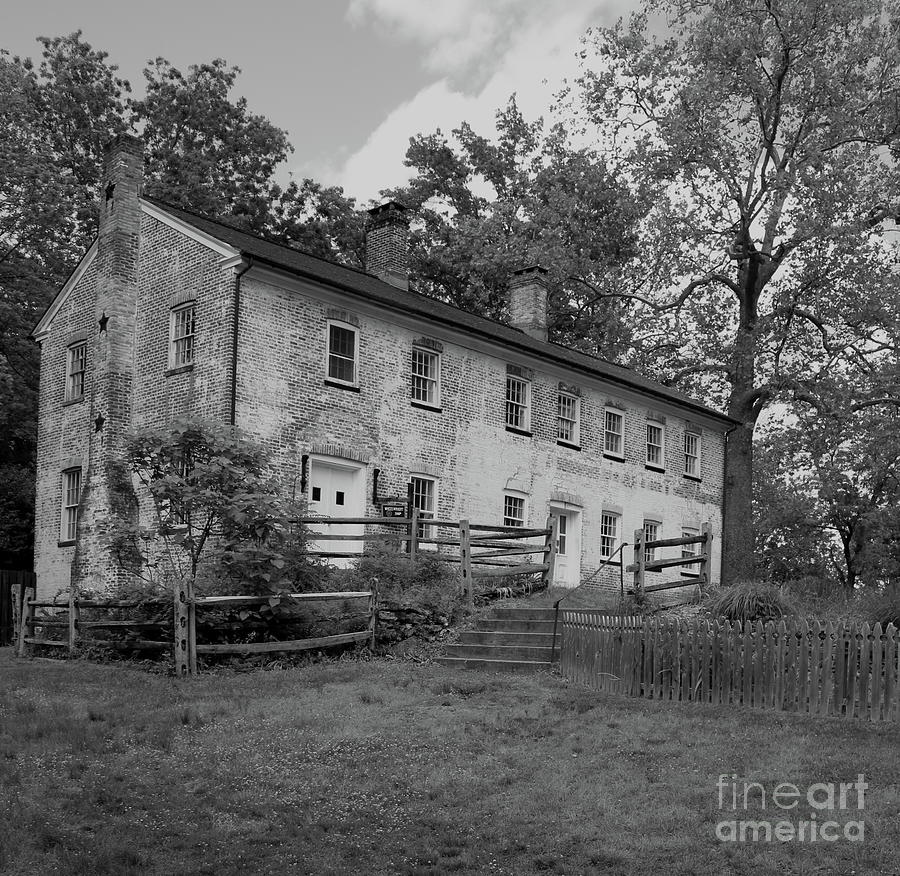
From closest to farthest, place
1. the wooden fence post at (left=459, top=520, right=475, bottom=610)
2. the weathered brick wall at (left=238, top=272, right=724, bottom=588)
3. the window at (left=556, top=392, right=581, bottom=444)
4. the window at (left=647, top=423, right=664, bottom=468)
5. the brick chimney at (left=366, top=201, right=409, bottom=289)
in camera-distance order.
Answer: the wooden fence post at (left=459, top=520, right=475, bottom=610), the weathered brick wall at (left=238, top=272, right=724, bottom=588), the window at (left=556, top=392, right=581, bottom=444), the brick chimney at (left=366, top=201, right=409, bottom=289), the window at (left=647, top=423, right=664, bottom=468)

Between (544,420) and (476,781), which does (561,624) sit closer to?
(476,781)

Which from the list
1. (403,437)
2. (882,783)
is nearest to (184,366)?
(403,437)

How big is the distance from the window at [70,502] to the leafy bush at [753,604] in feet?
47.0

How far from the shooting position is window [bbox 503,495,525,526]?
2688 cm

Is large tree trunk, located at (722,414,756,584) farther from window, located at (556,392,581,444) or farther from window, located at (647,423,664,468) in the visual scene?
window, located at (556,392,581,444)

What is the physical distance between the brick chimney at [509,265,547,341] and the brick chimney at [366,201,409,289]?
16.0ft

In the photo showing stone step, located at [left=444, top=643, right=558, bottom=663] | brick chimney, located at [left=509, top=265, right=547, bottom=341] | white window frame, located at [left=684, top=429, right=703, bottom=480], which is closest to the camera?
stone step, located at [left=444, top=643, right=558, bottom=663]

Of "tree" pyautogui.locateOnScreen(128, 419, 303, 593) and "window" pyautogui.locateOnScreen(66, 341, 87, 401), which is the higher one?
"window" pyautogui.locateOnScreen(66, 341, 87, 401)

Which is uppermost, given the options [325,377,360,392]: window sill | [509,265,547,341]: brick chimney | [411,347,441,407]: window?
[509,265,547,341]: brick chimney

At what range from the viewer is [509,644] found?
58.2 ft

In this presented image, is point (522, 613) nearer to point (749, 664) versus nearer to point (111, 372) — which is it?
point (749, 664)

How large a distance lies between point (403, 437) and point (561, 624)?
832cm

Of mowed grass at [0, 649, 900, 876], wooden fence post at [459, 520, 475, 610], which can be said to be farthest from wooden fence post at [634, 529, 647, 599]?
mowed grass at [0, 649, 900, 876]

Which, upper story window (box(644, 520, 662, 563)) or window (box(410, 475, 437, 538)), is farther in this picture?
upper story window (box(644, 520, 662, 563))
